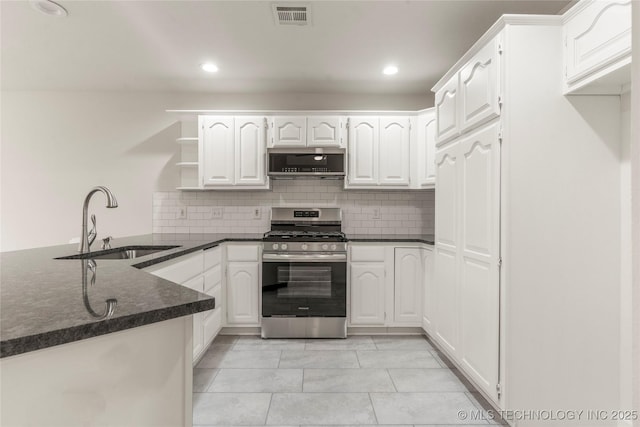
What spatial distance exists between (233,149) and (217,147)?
0.56 ft

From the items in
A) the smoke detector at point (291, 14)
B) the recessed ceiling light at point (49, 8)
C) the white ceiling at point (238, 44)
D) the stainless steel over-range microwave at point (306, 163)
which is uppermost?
the white ceiling at point (238, 44)

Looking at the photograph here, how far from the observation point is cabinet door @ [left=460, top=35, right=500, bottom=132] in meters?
1.79

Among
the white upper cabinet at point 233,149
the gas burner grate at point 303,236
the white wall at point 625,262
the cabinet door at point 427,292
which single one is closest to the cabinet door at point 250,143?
the white upper cabinet at point 233,149

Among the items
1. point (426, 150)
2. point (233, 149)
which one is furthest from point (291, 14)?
point (426, 150)

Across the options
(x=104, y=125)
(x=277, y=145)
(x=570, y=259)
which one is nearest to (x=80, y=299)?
Result: (x=570, y=259)

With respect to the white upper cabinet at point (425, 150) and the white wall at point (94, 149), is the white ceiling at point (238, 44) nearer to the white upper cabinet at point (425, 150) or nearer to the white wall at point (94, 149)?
the white wall at point (94, 149)

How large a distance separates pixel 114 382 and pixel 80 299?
0.88ft

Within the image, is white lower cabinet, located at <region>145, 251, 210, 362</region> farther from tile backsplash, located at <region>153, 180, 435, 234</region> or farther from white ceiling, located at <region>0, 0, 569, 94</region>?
white ceiling, located at <region>0, 0, 569, 94</region>

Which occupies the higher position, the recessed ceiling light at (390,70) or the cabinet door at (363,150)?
the recessed ceiling light at (390,70)

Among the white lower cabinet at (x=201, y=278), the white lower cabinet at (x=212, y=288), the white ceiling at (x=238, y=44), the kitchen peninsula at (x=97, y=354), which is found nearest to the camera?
the kitchen peninsula at (x=97, y=354)

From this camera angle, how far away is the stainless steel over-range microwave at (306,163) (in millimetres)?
3342

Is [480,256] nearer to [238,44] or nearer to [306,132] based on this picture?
[306,132]

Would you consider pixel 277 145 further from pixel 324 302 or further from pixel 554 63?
pixel 554 63

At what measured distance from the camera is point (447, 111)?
246 centimetres
